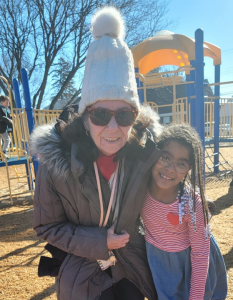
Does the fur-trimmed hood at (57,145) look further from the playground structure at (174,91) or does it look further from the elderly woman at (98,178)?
the playground structure at (174,91)

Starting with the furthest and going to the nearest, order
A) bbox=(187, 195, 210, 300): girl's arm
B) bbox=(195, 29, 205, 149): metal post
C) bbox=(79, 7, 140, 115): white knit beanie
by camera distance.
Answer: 1. bbox=(195, 29, 205, 149): metal post
2. bbox=(187, 195, 210, 300): girl's arm
3. bbox=(79, 7, 140, 115): white knit beanie

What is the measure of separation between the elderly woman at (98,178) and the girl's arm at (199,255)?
31 cm

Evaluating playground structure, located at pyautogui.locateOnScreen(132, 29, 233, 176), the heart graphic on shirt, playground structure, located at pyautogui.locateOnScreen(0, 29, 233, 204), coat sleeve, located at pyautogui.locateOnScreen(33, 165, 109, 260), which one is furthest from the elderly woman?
playground structure, located at pyautogui.locateOnScreen(132, 29, 233, 176)

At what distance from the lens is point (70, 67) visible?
1516 cm

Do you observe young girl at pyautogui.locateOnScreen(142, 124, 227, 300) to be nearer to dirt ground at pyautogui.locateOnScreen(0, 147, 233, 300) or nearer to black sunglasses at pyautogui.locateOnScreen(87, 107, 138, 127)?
black sunglasses at pyautogui.locateOnScreen(87, 107, 138, 127)

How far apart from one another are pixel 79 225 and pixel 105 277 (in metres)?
0.38

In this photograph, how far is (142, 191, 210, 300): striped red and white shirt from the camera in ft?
5.28

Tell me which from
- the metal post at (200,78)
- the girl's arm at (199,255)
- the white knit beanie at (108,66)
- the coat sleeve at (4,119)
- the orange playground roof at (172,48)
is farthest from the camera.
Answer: the orange playground roof at (172,48)

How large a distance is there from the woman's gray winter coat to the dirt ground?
1300 millimetres

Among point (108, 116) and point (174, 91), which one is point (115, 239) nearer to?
point (108, 116)

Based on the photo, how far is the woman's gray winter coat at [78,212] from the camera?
1.52 m

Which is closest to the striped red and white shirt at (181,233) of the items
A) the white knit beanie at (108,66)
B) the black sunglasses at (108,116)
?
the black sunglasses at (108,116)

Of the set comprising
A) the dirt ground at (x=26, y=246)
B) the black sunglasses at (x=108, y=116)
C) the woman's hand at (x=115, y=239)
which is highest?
the black sunglasses at (x=108, y=116)

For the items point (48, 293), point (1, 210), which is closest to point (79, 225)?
point (48, 293)
